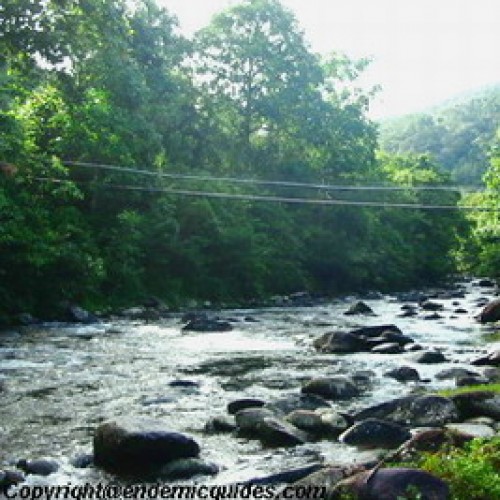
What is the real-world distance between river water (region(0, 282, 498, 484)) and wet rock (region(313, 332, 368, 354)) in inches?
18.8

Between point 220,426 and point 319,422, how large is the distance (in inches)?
47.0

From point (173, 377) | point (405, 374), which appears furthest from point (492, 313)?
point (173, 377)

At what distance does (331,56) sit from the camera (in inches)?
1852

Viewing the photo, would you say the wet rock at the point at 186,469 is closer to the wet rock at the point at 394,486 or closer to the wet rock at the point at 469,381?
the wet rock at the point at 394,486

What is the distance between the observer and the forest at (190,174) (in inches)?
786

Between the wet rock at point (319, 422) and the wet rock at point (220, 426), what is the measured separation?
2.35 feet

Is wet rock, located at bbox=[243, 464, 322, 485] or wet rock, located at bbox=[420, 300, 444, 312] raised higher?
wet rock, located at bbox=[243, 464, 322, 485]

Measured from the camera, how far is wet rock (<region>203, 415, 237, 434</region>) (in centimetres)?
809

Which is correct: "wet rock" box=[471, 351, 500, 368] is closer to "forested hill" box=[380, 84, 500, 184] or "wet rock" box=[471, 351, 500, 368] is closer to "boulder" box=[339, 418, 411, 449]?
"boulder" box=[339, 418, 411, 449]

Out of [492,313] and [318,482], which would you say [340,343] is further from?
[318,482]

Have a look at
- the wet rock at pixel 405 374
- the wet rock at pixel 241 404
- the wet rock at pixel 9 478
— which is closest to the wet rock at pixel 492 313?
the wet rock at pixel 405 374

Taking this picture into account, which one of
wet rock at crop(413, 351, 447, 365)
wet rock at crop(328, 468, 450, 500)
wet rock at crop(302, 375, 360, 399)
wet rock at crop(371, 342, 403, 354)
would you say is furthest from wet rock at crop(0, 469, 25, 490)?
wet rock at crop(371, 342, 403, 354)

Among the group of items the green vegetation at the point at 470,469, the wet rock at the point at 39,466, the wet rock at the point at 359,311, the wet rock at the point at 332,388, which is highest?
the green vegetation at the point at 470,469

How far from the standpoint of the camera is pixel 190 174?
33688 mm
